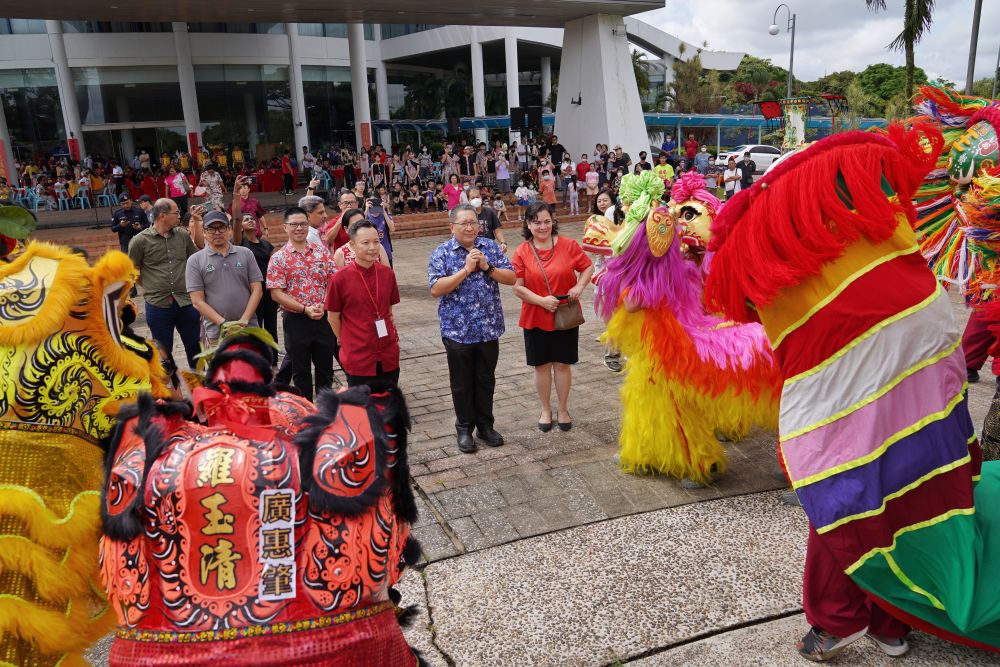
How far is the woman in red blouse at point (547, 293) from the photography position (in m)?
5.25

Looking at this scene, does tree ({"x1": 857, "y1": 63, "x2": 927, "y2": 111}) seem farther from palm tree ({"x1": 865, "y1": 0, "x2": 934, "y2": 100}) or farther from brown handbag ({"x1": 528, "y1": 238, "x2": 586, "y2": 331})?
brown handbag ({"x1": 528, "y1": 238, "x2": 586, "y2": 331})

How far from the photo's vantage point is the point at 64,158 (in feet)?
→ 83.8

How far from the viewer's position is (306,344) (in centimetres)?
555

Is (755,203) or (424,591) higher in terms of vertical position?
(755,203)

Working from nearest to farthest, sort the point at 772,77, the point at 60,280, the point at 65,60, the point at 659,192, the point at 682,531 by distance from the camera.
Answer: the point at 60,280 → the point at 682,531 → the point at 659,192 → the point at 65,60 → the point at 772,77

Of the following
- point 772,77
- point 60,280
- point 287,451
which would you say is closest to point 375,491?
point 287,451

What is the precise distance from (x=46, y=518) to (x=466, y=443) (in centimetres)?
309

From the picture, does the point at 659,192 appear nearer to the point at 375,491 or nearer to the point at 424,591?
the point at 424,591

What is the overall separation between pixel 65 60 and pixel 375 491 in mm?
29031

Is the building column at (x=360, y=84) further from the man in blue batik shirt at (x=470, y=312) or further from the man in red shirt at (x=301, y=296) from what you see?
the man in blue batik shirt at (x=470, y=312)

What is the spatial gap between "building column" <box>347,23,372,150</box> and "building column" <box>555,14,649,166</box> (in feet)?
23.5

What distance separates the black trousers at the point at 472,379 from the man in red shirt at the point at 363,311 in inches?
18.6

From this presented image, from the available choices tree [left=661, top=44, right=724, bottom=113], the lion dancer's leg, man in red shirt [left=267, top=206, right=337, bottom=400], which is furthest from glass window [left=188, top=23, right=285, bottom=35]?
the lion dancer's leg

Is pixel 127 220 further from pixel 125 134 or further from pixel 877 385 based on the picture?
pixel 125 134
